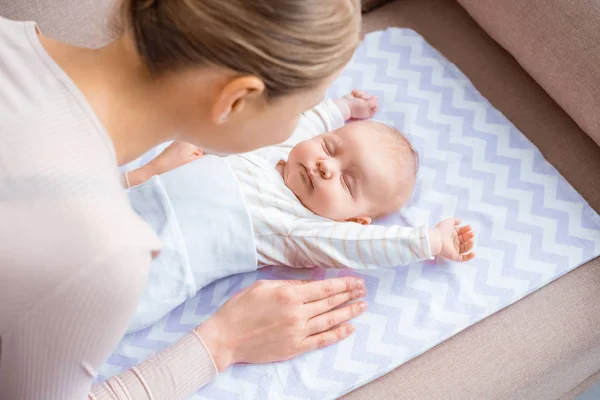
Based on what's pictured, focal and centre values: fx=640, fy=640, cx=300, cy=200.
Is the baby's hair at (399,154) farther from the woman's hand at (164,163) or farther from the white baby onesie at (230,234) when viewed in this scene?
the woman's hand at (164,163)

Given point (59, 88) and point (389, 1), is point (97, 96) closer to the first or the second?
point (59, 88)

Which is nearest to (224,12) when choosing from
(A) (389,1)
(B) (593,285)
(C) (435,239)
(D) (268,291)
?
(D) (268,291)

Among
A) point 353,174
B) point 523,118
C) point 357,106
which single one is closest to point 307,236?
point 353,174

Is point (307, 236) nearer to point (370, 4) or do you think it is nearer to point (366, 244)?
point (366, 244)

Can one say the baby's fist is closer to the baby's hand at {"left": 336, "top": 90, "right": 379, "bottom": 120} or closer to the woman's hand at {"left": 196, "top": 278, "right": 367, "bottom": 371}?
the baby's hand at {"left": 336, "top": 90, "right": 379, "bottom": 120}

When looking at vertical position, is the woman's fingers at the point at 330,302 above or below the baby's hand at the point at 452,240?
below

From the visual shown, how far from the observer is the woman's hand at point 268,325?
108cm

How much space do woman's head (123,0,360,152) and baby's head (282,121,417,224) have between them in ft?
1.49

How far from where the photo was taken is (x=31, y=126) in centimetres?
72

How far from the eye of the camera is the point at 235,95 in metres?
0.73

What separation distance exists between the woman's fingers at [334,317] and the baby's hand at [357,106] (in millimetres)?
472

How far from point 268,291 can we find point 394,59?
0.75 meters

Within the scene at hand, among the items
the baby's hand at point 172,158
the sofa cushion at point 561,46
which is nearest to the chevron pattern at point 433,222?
the sofa cushion at point 561,46

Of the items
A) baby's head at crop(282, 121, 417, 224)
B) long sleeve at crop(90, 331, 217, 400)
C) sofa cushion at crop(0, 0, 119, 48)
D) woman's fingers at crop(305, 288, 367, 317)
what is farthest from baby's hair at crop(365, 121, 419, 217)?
sofa cushion at crop(0, 0, 119, 48)
